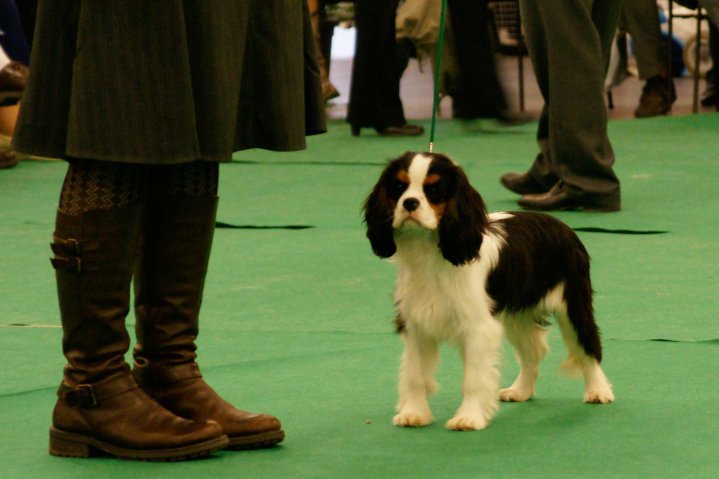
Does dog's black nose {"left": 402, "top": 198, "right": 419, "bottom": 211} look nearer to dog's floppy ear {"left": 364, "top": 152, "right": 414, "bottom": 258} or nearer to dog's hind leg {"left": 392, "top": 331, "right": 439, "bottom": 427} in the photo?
dog's floppy ear {"left": 364, "top": 152, "right": 414, "bottom": 258}

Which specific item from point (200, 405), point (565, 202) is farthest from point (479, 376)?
point (565, 202)

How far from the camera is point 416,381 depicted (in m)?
3.06

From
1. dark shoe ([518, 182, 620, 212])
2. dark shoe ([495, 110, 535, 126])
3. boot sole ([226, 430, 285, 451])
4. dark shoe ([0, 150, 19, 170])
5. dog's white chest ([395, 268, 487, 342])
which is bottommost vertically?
dark shoe ([495, 110, 535, 126])

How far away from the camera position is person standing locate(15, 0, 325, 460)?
263 cm

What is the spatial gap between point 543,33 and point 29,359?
2687mm

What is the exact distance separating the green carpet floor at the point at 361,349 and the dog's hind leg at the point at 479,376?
0.15ft

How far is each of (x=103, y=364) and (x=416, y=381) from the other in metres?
0.68

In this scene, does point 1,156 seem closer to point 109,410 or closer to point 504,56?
point 109,410

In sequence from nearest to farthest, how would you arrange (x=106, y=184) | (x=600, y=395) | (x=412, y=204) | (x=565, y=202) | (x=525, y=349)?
1. (x=106, y=184)
2. (x=412, y=204)
3. (x=600, y=395)
4. (x=525, y=349)
5. (x=565, y=202)

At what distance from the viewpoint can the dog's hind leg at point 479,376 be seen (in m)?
3.03

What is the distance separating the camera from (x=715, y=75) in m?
9.96

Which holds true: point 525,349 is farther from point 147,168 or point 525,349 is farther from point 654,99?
point 654,99

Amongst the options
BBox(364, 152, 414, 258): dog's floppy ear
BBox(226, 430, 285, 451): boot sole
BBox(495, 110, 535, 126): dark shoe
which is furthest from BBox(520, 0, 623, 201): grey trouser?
BBox(495, 110, 535, 126): dark shoe

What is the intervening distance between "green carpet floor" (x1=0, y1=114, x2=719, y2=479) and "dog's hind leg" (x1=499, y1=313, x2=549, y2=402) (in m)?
0.04
